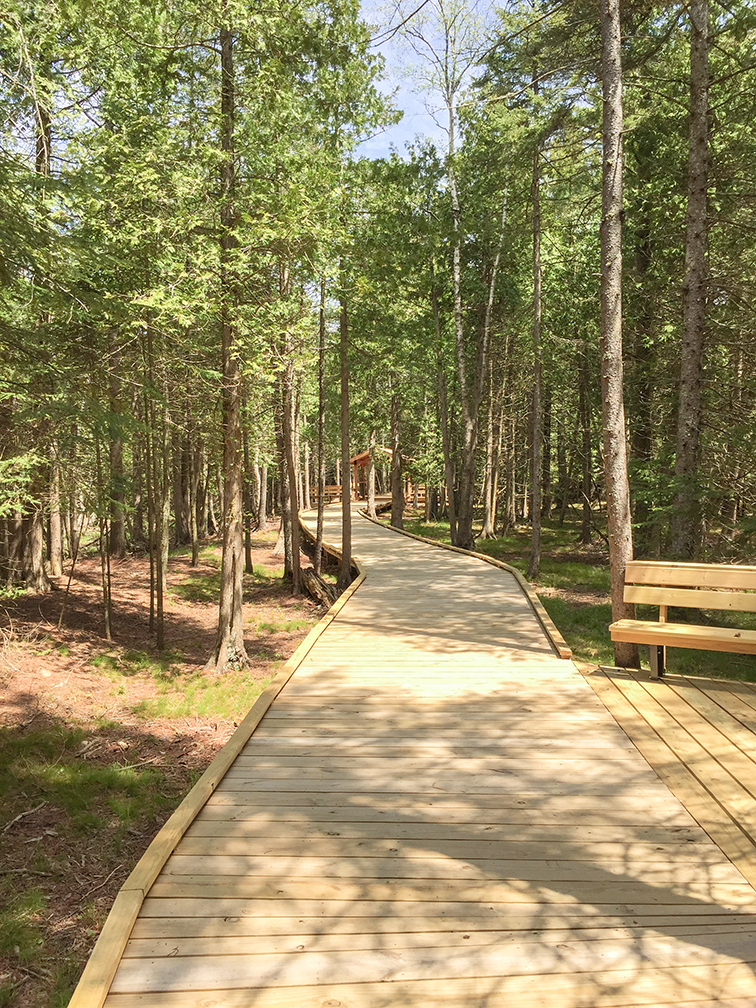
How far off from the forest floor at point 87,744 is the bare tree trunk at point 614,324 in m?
4.89

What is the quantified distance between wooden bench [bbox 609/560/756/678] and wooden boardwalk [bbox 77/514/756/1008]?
1.08 metres

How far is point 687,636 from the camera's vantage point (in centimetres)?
528

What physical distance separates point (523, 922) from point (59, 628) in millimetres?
10395

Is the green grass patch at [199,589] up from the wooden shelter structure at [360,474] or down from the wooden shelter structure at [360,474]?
down

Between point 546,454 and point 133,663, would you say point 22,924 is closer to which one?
point 133,663

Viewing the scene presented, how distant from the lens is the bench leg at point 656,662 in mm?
5617

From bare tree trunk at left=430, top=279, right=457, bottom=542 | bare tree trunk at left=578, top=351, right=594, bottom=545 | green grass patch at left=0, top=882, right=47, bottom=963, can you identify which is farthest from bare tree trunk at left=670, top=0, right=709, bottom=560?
bare tree trunk at left=578, top=351, right=594, bottom=545

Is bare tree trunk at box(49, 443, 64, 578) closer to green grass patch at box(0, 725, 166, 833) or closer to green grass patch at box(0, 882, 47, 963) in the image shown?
green grass patch at box(0, 725, 166, 833)

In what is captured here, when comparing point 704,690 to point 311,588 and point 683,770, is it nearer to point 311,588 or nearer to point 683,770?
point 683,770

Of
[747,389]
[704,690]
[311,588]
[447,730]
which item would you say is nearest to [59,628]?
[311,588]

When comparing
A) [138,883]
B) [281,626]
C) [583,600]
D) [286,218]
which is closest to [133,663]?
[281,626]

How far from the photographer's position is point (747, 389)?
31.3 feet

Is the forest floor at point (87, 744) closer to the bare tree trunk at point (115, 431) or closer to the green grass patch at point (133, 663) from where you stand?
the green grass patch at point (133, 663)

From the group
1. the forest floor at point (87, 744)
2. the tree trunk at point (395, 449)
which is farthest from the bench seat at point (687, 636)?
the tree trunk at point (395, 449)
